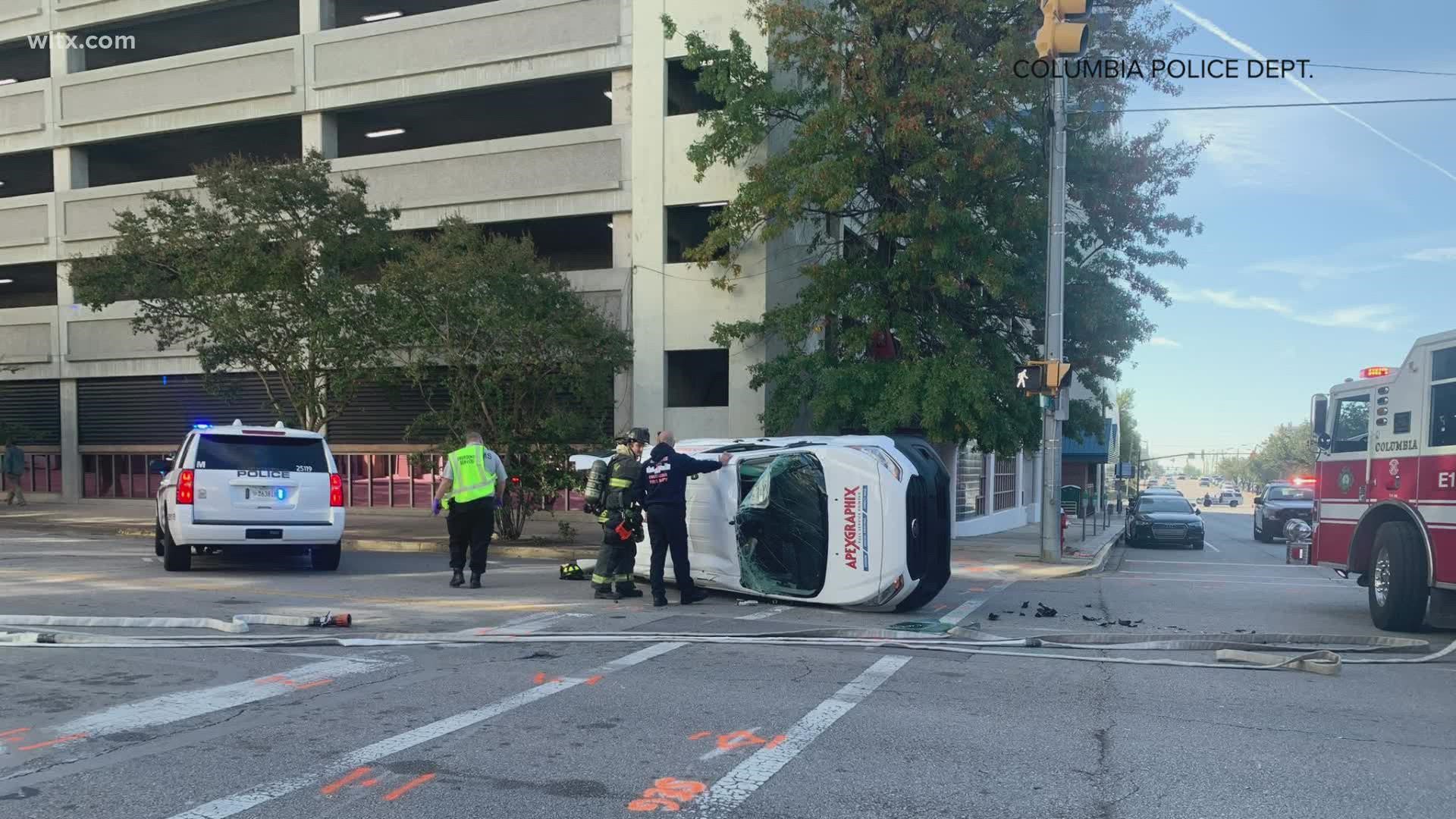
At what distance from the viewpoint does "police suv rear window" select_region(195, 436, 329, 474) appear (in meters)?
13.4

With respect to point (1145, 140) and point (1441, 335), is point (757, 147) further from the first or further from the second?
point (1441, 335)

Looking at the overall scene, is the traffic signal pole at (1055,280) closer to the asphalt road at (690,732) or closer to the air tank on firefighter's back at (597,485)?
the asphalt road at (690,732)

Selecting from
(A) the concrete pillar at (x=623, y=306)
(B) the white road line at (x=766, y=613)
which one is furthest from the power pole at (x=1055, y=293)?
(B) the white road line at (x=766, y=613)

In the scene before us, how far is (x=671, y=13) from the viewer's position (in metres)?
22.2

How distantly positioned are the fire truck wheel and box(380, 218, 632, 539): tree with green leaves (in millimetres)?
11280

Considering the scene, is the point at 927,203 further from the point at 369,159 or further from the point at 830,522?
the point at 369,159

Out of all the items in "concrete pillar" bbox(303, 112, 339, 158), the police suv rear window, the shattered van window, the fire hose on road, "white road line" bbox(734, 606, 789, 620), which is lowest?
"white road line" bbox(734, 606, 789, 620)

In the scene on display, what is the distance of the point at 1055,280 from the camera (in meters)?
18.0

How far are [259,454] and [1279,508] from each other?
25674 mm

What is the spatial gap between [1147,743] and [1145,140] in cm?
1624

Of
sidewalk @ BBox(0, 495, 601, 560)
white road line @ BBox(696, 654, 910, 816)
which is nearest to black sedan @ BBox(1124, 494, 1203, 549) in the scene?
sidewalk @ BBox(0, 495, 601, 560)

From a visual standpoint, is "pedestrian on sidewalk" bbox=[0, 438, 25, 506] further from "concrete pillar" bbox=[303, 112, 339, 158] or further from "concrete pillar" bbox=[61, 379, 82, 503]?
"concrete pillar" bbox=[303, 112, 339, 158]

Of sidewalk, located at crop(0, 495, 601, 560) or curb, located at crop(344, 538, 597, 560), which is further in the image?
sidewalk, located at crop(0, 495, 601, 560)

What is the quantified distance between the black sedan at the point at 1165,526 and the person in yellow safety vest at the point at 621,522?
19311 millimetres
